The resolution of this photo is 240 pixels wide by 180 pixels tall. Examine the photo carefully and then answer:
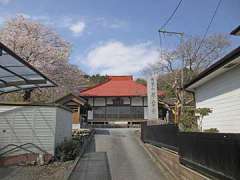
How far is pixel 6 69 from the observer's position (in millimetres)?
8812

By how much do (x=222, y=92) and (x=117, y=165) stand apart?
15.5ft

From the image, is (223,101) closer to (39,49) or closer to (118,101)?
(39,49)

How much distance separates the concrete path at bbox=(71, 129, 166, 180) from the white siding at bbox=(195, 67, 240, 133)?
2.67 metres

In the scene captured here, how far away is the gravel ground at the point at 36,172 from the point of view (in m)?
8.26

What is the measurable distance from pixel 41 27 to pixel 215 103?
1992cm

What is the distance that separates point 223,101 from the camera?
8758mm

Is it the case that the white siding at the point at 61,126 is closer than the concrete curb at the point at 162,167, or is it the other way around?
the concrete curb at the point at 162,167

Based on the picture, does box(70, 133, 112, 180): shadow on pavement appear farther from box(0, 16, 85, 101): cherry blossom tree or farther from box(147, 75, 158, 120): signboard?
box(0, 16, 85, 101): cherry blossom tree

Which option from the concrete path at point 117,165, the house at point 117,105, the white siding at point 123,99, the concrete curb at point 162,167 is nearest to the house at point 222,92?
the concrete curb at point 162,167

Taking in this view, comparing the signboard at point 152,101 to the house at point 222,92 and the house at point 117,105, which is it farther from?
the house at point 117,105

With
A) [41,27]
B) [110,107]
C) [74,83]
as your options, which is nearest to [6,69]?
[41,27]

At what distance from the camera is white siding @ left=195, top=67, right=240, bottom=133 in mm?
7840

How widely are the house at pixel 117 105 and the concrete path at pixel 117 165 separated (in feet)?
59.0

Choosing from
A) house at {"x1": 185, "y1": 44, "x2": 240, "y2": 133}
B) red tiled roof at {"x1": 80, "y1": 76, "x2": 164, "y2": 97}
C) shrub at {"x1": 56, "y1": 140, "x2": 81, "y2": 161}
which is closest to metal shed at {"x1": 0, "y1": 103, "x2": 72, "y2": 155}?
shrub at {"x1": 56, "y1": 140, "x2": 81, "y2": 161}
